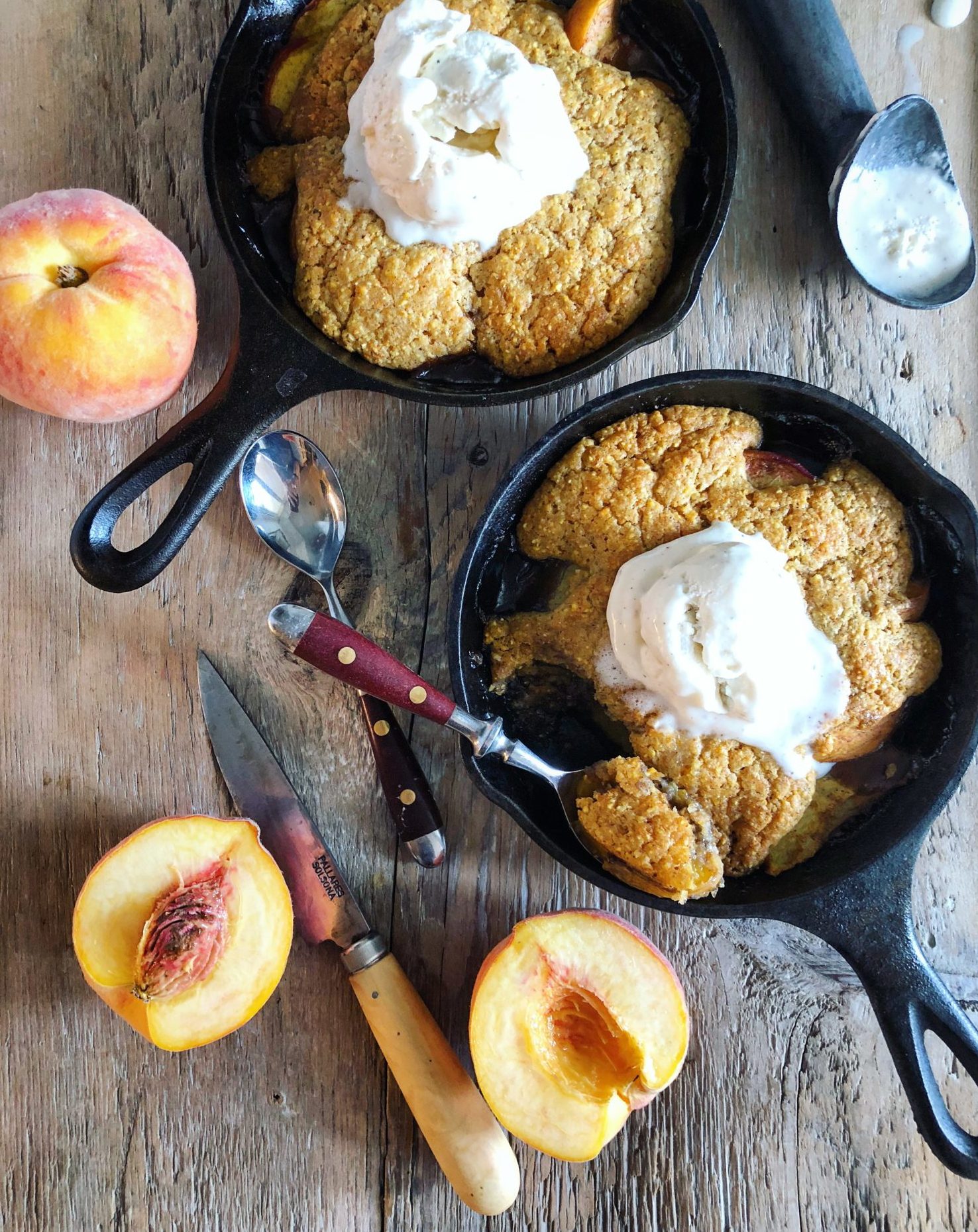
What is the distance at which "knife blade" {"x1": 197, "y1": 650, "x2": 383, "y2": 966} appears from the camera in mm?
1481

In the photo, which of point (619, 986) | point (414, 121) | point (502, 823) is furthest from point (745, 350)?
point (619, 986)

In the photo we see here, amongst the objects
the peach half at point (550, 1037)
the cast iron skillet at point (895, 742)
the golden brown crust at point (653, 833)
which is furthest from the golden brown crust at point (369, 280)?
the peach half at point (550, 1037)

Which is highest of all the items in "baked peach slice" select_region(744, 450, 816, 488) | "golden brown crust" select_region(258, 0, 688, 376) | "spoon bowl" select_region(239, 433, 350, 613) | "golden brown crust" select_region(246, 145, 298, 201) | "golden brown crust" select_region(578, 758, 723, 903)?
"golden brown crust" select_region(246, 145, 298, 201)

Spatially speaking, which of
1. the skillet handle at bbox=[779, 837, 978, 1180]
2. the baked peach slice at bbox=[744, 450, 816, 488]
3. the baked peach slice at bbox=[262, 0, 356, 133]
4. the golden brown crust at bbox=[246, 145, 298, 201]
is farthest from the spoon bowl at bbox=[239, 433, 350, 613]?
the skillet handle at bbox=[779, 837, 978, 1180]

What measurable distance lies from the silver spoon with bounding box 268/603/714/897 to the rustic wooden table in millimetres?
222

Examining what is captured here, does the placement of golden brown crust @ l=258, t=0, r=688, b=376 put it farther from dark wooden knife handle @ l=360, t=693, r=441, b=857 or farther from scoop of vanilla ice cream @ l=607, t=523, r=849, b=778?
dark wooden knife handle @ l=360, t=693, r=441, b=857

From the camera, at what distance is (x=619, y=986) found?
4.39ft

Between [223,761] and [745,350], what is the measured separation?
3.45 feet

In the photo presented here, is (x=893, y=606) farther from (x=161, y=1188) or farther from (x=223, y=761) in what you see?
(x=161, y=1188)

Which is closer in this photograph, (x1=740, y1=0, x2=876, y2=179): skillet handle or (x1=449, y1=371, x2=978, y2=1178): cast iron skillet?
(x1=449, y1=371, x2=978, y2=1178): cast iron skillet

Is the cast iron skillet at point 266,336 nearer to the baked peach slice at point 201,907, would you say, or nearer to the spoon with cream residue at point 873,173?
the spoon with cream residue at point 873,173

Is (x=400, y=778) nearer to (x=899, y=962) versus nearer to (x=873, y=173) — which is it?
(x=899, y=962)

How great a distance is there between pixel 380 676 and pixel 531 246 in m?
0.64

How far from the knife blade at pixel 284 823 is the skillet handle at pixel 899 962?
0.65 m
